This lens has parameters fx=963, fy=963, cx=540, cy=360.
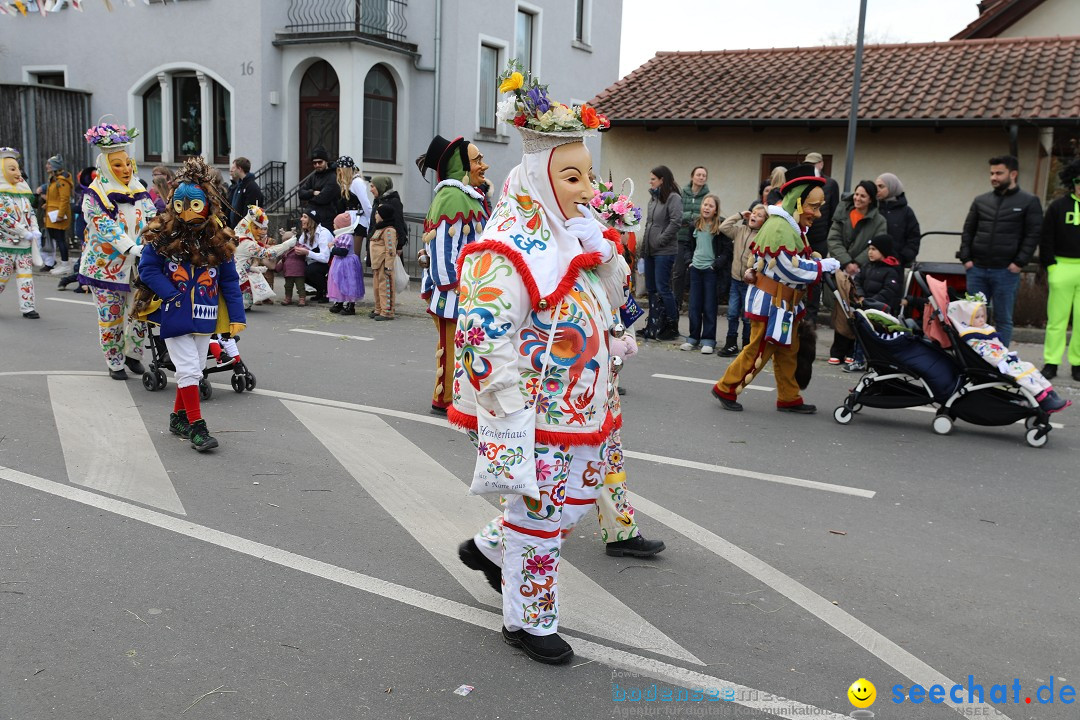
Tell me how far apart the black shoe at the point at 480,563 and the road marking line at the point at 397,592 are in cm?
15

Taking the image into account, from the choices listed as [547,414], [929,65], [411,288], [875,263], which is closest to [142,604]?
[547,414]

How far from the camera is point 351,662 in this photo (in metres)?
3.69

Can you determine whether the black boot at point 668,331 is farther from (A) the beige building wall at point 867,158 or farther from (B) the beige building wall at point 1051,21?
(B) the beige building wall at point 1051,21

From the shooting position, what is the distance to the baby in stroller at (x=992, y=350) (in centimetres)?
723

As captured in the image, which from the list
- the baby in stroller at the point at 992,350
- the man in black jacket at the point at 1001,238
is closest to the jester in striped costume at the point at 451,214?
the baby in stroller at the point at 992,350

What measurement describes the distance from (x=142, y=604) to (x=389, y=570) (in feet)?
3.57

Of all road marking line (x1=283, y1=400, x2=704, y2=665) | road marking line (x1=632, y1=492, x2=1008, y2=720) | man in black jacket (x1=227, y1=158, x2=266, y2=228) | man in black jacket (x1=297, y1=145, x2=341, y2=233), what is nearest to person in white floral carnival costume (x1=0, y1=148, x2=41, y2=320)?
man in black jacket (x1=227, y1=158, x2=266, y2=228)

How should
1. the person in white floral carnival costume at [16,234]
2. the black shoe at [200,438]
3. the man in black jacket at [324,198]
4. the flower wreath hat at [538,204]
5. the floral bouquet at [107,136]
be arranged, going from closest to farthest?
the flower wreath hat at [538,204], the black shoe at [200,438], the floral bouquet at [107,136], the person in white floral carnival costume at [16,234], the man in black jacket at [324,198]

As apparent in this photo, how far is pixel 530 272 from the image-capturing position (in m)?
3.51

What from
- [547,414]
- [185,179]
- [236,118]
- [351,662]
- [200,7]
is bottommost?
[351,662]

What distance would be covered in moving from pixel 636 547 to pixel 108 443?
3.91 m

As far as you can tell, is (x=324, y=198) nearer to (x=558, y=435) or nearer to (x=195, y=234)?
(x=195, y=234)

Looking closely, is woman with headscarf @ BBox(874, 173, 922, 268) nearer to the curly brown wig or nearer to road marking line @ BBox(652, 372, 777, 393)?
road marking line @ BBox(652, 372, 777, 393)

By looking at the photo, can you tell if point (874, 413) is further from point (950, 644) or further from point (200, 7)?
point (200, 7)
